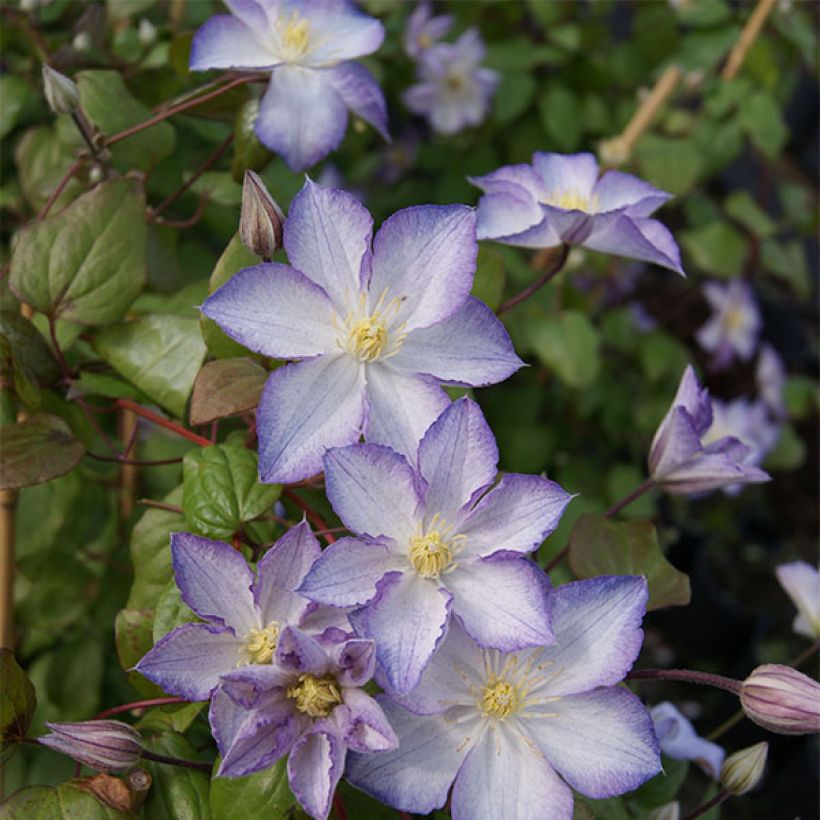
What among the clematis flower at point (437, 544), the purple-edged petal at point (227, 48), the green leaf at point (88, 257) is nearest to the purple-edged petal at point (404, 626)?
the clematis flower at point (437, 544)

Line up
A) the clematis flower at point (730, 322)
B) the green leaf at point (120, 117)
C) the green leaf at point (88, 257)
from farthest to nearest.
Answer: the clematis flower at point (730, 322) → the green leaf at point (120, 117) → the green leaf at point (88, 257)

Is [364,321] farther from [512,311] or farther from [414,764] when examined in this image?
[512,311]

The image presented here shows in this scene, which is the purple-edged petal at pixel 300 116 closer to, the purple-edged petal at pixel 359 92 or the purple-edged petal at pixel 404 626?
the purple-edged petal at pixel 359 92

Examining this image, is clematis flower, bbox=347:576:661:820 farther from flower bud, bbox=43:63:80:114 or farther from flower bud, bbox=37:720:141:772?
flower bud, bbox=43:63:80:114

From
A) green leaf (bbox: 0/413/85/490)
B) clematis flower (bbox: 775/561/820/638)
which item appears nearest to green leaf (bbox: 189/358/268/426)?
green leaf (bbox: 0/413/85/490)

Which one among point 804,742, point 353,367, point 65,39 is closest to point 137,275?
point 353,367

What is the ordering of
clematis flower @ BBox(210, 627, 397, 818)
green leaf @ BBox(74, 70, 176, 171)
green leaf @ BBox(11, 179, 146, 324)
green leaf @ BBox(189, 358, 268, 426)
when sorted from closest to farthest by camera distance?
1. clematis flower @ BBox(210, 627, 397, 818)
2. green leaf @ BBox(189, 358, 268, 426)
3. green leaf @ BBox(11, 179, 146, 324)
4. green leaf @ BBox(74, 70, 176, 171)
